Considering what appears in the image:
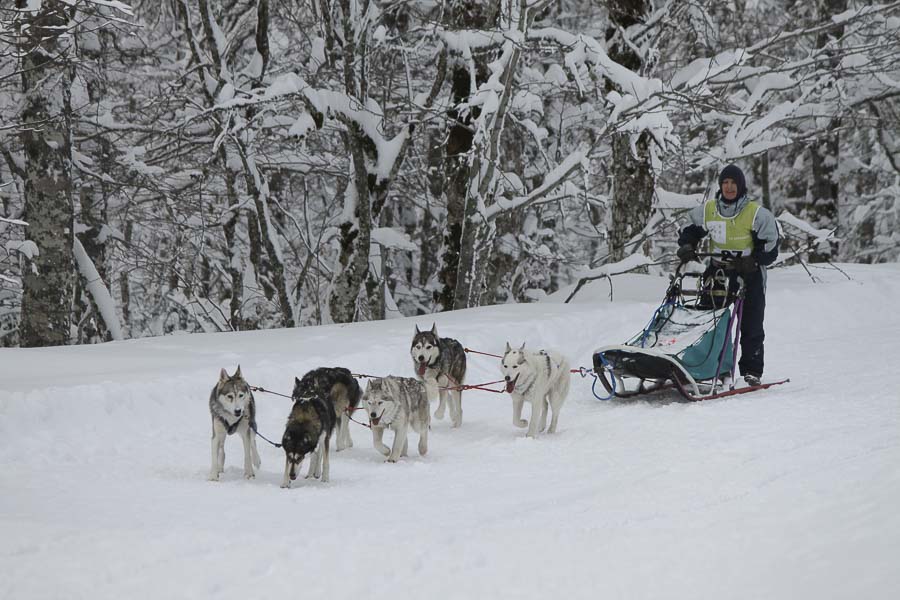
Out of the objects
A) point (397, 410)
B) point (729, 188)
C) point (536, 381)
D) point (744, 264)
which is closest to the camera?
point (397, 410)

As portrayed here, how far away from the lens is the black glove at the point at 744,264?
25.5 feet

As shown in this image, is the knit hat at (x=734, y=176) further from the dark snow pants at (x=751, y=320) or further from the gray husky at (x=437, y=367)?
the gray husky at (x=437, y=367)

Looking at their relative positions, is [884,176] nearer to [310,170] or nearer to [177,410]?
[310,170]

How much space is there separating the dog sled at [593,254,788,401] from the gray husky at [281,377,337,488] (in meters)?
2.99

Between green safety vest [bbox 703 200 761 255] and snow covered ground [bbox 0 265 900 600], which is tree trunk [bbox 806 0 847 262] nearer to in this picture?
snow covered ground [bbox 0 265 900 600]

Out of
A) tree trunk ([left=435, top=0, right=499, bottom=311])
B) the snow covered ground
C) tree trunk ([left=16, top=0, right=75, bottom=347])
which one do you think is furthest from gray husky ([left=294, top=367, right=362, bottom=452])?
tree trunk ([left=435, top=0, right=499, bottom=311])

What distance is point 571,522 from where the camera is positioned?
14.1 ft

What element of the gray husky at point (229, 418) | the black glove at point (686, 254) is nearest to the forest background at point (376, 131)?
the black glove at point (686, 254)

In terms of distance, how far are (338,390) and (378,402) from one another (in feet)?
2.12

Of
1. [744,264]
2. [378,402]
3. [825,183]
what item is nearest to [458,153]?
[744,264]

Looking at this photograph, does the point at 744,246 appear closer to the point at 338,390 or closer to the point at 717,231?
the point at 717,231

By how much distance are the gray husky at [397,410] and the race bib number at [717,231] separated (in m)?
3.44

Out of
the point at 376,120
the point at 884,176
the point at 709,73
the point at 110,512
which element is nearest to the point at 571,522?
the point at 110,512

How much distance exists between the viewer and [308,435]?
5.45 m
